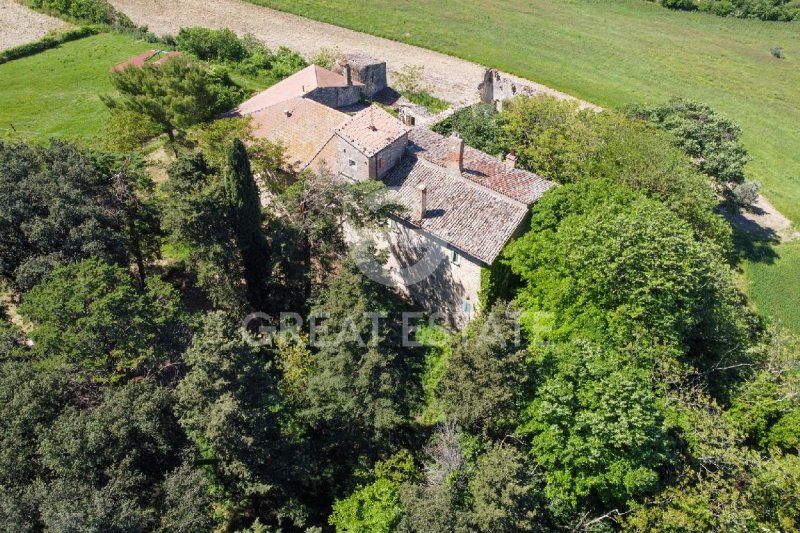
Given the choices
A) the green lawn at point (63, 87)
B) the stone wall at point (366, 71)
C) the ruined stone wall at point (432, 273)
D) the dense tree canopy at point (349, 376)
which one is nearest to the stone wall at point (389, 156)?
the ruined stone wall at point (432, 273)

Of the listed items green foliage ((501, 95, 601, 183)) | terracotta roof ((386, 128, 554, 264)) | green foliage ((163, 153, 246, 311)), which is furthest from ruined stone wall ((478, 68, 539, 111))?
green foliage ((163, 153, 246, 311))

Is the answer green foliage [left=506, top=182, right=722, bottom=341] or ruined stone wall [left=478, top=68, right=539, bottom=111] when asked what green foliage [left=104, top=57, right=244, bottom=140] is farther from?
ruined stone wall [left=478, top=68, right=539, bottom=111]

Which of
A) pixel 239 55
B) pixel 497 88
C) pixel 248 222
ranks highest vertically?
pixel 248 222

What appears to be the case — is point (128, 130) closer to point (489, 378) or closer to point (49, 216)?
point (49, 216)

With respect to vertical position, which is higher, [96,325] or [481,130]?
[481,130]

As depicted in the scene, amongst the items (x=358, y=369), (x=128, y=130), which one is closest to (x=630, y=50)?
(x=128, y=130)

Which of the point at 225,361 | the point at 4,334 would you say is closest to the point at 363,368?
the point at 225,361
